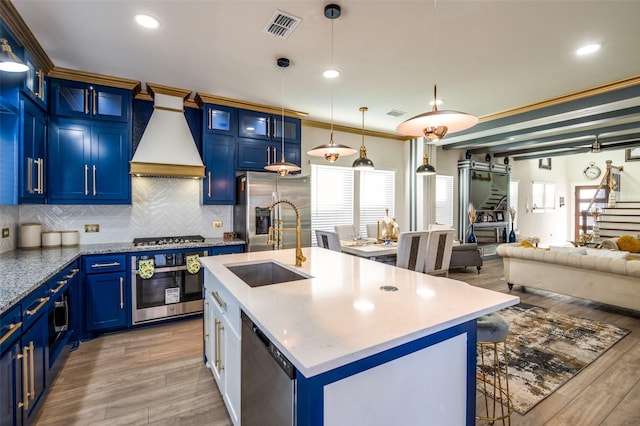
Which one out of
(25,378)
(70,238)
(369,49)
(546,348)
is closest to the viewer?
(25,378)

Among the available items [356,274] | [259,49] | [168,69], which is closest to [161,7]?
[259,49]

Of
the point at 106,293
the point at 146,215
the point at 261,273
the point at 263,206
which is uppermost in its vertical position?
the point at 263,206

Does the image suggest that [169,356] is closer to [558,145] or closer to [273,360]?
[273,360]

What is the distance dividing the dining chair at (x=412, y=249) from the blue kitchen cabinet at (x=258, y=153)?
2.00 meters

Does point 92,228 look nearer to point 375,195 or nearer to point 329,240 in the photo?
point 329,240

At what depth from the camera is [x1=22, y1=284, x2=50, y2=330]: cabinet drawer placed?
5.75ft

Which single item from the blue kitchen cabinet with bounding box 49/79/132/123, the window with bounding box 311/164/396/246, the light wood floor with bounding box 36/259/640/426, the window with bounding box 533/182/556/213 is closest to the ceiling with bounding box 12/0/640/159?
the blue kitchen cabinet with bounding box 49/79/132/123

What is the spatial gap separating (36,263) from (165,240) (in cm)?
146

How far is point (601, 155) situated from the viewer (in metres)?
9.66

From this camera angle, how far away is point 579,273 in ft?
13.7

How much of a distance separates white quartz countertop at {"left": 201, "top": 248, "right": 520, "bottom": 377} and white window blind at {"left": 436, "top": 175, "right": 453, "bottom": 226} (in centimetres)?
537

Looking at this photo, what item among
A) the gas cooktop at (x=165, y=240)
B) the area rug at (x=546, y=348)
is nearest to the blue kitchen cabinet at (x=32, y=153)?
the gas cooktop at (x=165, y=240)

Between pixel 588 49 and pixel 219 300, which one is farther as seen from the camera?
pixel 588 49

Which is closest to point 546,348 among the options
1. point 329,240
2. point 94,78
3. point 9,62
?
point 329,240
